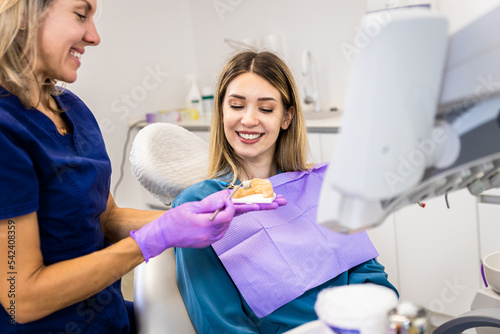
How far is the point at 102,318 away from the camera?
1.15m

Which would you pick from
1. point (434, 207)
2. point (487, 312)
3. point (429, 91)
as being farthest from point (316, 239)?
point (434, 207)

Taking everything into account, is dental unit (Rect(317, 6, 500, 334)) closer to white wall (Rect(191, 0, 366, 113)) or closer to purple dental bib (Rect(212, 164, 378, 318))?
purple dental bib (Rect(212, 164, 378, 318))

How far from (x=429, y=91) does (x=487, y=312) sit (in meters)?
0.53

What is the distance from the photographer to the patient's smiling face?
4.94 feet

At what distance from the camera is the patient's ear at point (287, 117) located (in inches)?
64.1

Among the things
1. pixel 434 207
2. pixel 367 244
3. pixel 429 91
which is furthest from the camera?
pixel 434 207

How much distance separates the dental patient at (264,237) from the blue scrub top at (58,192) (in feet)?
0.73

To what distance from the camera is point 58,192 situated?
1032 mm

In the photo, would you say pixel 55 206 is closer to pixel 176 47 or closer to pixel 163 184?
pixel 163 184

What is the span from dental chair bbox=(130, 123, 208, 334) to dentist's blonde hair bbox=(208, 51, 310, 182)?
0.22ft

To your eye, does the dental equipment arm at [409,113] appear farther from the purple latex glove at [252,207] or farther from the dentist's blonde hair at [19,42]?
the dentist's blonde hair at [19,42]

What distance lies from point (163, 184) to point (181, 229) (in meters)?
0.38

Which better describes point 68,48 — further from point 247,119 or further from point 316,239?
point 316,239

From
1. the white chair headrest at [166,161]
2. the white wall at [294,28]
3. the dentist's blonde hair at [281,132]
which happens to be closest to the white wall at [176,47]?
the white wall at [294,28]
